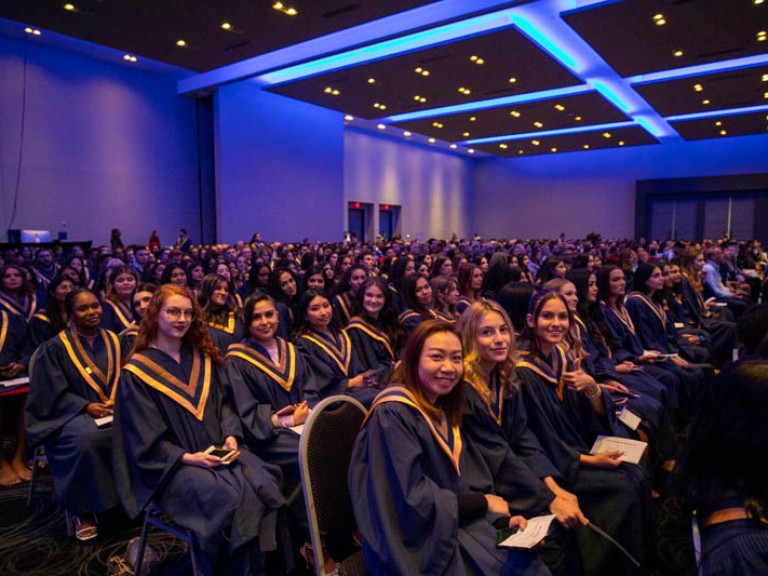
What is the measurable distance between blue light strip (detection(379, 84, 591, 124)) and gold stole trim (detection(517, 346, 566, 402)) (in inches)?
603

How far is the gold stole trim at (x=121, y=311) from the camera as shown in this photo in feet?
19.4

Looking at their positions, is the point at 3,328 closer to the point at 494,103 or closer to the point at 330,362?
the point at 330,362

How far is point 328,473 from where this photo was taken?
2367mm

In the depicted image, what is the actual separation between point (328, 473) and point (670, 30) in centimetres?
1260

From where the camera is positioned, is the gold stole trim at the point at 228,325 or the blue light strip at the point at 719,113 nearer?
the gold stole trim at the point at 228,325

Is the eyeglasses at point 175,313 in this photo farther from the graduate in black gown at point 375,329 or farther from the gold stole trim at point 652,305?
the gold stole trim at point 652,305

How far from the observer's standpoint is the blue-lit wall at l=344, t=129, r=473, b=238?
26.3m

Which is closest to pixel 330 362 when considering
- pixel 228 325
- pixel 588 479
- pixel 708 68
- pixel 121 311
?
pixel 228 325

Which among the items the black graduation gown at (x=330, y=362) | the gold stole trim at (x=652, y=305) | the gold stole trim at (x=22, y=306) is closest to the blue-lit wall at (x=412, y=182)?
the gold stole trim at (x=22, y=306)

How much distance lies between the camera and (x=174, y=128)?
59.6 ft

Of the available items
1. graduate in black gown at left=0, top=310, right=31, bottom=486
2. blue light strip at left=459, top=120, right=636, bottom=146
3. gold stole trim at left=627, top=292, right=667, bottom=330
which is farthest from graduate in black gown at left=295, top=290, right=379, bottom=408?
blue light strip at left=459, top=120, right=636, bottom=146

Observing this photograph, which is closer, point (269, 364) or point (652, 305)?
point (269, 364)

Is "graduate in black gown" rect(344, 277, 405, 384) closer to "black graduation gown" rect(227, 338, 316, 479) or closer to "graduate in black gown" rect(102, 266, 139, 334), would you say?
"black graduation gown" rect(227, 338, 316, 479)

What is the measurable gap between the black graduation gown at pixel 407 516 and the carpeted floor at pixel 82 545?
5.35 ft
